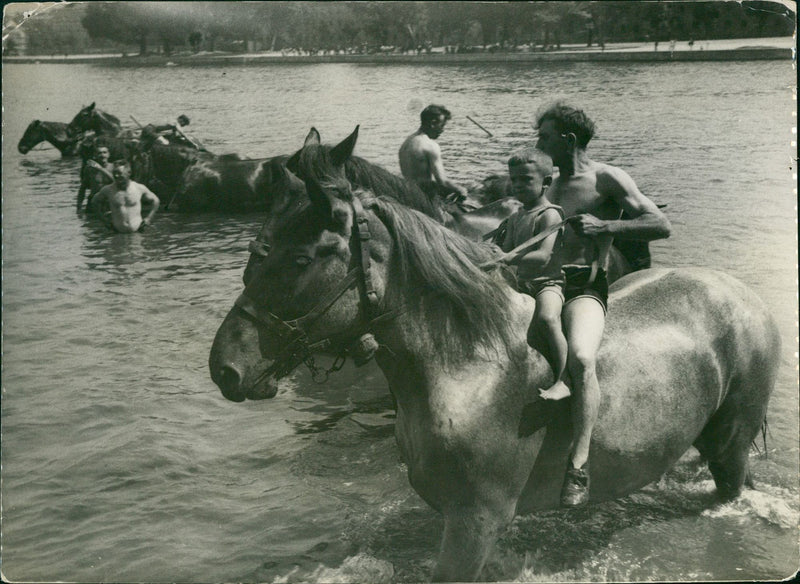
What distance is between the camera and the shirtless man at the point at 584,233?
3686 millimetres

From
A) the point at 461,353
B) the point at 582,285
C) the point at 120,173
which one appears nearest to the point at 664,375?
the point at 582,285

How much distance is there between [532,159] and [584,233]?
1.57 feet

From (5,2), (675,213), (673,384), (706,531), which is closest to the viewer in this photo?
(673,384)

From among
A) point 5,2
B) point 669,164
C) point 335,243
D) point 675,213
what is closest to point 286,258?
point 335,243

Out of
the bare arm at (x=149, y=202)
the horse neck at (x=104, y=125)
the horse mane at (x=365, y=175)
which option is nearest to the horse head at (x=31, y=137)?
the horse neck at (x=104, y=125)

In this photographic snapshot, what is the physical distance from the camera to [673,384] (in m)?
4.17

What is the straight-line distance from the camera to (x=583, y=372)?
11.9 feet

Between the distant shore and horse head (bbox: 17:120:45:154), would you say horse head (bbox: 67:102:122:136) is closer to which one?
the distant shore

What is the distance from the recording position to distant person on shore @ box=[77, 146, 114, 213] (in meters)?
7.89

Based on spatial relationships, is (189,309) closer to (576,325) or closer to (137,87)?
(137,87)

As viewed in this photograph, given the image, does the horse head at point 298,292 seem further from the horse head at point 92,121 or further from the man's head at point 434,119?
the horse head at point 92,121

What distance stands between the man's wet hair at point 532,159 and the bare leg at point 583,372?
2.60 feet

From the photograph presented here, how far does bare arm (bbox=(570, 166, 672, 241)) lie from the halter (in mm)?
1207

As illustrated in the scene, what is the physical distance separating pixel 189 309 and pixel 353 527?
4.33 m
